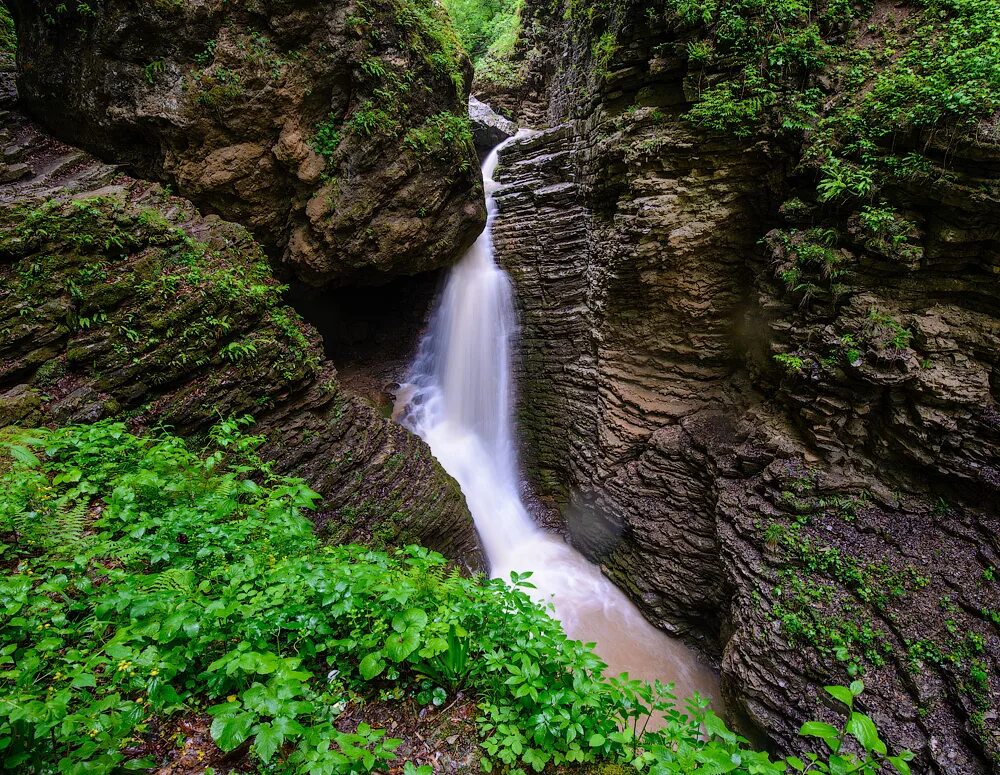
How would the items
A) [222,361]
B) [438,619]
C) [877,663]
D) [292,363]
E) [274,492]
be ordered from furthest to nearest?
[292,363] < [222,361] < [877,663] < [274,492] < [438,619]

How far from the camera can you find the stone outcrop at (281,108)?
5375 mm

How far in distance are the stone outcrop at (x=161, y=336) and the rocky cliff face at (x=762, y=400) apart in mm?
4335

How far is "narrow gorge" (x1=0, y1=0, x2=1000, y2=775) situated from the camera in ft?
6.84

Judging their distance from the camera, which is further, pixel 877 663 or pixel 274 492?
pixel 877 663

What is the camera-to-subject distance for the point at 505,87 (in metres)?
13.7

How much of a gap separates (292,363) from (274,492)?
3.22 meters

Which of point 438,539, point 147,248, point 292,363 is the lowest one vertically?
point 438,539

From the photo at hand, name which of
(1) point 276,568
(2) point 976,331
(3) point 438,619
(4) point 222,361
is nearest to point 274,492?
(1) point 276,568

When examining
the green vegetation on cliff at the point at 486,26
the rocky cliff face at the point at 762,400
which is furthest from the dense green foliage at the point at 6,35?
the green vegetation on cliff at the point at 486,26

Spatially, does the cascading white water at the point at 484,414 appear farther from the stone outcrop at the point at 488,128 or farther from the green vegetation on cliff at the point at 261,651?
the green vegetation on cliff at the point at 261,651

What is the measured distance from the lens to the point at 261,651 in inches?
79.8

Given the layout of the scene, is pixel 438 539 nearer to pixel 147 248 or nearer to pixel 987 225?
pixel 147 248

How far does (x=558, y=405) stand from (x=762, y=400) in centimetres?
396

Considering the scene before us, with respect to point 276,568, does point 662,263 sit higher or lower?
higher
